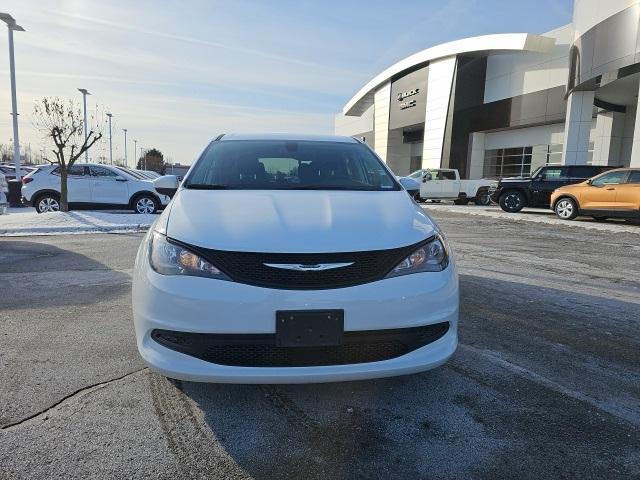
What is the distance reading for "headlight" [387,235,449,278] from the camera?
2519mm

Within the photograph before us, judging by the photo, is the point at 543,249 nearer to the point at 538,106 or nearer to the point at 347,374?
the point at 347,374

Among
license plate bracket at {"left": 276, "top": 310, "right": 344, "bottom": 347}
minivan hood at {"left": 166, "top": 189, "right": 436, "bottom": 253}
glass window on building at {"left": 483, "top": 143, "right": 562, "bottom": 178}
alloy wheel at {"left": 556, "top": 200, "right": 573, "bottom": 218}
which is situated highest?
glass window on building at {"left": 483, "top": 143, "right": 562, "bottom": 178}

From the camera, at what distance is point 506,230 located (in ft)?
37.3

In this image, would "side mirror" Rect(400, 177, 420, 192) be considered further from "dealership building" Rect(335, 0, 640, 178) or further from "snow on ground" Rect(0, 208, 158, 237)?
"dealership building" Rect(335, 0, 640, 178)

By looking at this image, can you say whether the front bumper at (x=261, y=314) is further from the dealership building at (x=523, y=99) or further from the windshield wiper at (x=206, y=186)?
the dealership building at (x=523, y=99)

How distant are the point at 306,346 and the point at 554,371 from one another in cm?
192

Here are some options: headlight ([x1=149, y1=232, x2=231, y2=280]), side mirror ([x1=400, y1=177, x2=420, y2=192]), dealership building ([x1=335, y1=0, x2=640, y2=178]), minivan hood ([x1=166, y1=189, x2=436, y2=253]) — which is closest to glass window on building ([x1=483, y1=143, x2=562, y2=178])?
dealership building ([x1=335, y1=0, x2=640, y2=178])

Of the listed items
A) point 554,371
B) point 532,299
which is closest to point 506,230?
point 532,299

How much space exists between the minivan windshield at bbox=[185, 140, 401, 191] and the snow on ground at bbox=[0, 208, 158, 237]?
7.01 meters

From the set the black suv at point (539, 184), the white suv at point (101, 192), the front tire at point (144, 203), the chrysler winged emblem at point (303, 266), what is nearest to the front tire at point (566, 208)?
the black suv at point (539, 184)

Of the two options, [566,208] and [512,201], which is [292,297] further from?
[512,201]

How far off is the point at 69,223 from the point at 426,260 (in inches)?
403

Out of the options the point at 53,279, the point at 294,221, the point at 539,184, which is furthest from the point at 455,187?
the point at 294,221

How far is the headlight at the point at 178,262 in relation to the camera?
240cm
